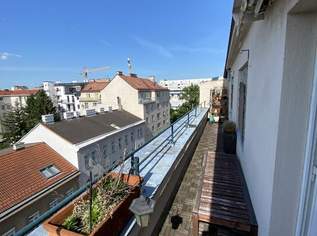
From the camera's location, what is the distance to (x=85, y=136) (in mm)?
13656

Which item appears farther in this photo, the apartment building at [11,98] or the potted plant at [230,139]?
the apartment building at [11,98]

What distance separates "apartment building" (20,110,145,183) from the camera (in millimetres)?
12422

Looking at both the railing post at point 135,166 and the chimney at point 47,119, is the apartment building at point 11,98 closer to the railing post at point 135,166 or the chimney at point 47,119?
the chimney at point 47,119

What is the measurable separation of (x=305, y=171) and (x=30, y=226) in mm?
1996

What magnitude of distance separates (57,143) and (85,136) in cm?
183

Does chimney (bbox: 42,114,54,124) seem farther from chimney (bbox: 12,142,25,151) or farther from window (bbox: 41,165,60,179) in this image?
window (bbox: 41,165,60,179)

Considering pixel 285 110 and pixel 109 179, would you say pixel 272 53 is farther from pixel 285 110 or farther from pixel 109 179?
pixel 109 179

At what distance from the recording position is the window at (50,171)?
1074 centimetres

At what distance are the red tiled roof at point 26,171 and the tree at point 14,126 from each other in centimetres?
2142

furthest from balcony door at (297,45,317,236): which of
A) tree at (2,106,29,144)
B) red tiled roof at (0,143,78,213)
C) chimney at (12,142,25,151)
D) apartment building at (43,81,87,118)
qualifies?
apartment building at (43,81,87,118)

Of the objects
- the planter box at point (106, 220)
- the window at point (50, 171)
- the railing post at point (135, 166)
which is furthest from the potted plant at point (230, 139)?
the window at point (50, 171)

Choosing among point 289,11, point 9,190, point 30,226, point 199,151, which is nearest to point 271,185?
point 289,11

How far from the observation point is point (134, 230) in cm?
188

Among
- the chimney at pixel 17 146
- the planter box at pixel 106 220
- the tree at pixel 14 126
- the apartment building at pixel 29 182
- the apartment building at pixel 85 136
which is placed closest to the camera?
the planter box at pixel 106 220
